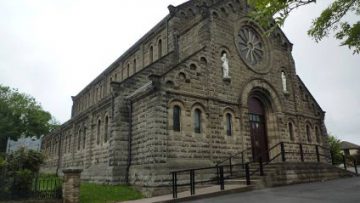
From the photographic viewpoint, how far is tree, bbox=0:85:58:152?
42531 mm

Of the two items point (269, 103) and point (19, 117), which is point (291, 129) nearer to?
point (269, 103)

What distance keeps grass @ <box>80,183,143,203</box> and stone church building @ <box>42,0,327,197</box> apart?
0.72 meters

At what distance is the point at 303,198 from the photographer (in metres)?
10.1

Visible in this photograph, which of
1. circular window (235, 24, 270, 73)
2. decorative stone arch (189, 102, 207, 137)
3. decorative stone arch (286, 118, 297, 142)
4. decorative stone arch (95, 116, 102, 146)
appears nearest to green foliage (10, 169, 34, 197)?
decorative stone arch (189, 102, 207, 137)

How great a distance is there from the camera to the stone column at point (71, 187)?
1209 cm

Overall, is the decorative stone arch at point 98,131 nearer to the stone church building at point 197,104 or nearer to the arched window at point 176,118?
the stone church building at point 197,104

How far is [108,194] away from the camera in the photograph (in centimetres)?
1387

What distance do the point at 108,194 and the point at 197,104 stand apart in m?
6.31

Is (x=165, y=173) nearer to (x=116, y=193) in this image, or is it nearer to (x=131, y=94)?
(x=116, y=193)

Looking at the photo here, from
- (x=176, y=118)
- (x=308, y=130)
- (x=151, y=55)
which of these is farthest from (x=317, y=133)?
(x=151, y=55)

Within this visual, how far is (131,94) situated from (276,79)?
33.8 ft

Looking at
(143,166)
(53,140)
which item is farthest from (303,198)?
(53,140)

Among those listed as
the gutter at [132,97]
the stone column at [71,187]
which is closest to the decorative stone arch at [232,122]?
the gutter at [132,97]

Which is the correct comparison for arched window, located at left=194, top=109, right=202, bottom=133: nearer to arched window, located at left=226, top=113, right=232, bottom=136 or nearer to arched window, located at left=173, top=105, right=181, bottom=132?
arched window, located at left=173, top=105, right=181, bottom=132
